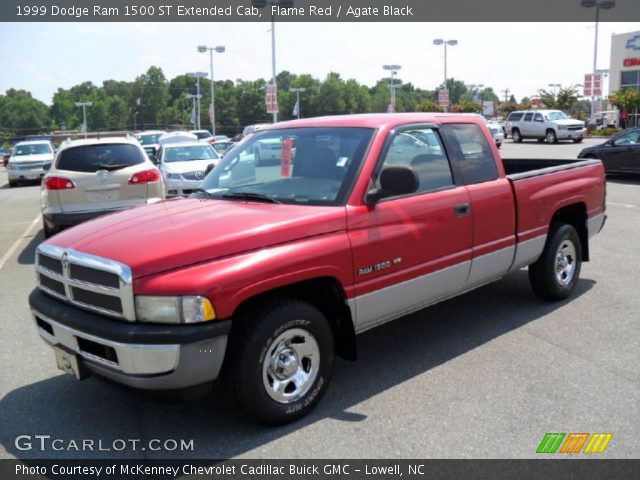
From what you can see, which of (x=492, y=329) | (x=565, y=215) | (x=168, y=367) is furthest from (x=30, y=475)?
(x=565, y=215)

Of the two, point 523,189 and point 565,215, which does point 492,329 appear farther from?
point 565,215

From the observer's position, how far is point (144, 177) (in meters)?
9.83

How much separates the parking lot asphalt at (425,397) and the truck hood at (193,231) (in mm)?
1009

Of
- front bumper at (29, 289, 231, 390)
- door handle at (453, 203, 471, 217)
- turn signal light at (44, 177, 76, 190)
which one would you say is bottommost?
front bumper at (29, 289, 231, 390)

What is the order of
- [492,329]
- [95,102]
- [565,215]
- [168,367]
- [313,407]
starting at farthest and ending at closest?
[95,102] → [565,215] → [492,329] → [313,407] → [168,367]

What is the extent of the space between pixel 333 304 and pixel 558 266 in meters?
3.11

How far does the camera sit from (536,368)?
4699 mm

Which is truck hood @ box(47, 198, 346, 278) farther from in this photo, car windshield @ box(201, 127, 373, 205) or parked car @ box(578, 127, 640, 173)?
parked car @ box(578, 127, 640, 173)

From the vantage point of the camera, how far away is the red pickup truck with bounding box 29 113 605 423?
11.3 feet

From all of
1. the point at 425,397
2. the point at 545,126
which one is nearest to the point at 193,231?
the point at 425,397

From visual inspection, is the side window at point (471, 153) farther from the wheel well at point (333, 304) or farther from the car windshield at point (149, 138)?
the car windshield at point (149, 138)

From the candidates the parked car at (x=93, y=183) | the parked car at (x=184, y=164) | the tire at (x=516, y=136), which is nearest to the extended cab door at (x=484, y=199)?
the parked car at (x=93, y=183)

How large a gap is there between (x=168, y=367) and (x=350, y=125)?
2.32 metres

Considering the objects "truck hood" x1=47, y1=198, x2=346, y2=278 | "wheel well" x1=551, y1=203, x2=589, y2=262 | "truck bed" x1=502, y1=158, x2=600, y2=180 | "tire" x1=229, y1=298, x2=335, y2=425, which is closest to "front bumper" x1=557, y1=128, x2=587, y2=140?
"truck bed" x1=502, y1=158, x2=600, y2=180
